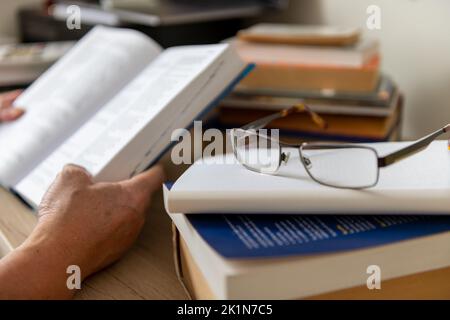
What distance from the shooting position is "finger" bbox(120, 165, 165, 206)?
548 millimetres

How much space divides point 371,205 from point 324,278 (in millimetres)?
62

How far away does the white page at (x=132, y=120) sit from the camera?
0.59 meters

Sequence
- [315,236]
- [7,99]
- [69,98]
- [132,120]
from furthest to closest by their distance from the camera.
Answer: [7,99], [69,98], [132,120], [315,236]

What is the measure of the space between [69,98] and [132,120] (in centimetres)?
16

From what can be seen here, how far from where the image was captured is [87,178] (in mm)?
533

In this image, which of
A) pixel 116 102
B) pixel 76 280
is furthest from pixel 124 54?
pixel 76 280

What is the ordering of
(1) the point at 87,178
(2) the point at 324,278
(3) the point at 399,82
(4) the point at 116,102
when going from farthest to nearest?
(3) the point at 399,82
(4) the point at 116,102
(1) the point at 87,178
(2) the point at 324,278

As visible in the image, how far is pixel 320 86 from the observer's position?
793 mm

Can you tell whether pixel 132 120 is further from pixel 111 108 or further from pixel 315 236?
pixel 315 236

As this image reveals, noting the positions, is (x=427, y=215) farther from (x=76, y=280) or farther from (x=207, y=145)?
(x=207, y=145)

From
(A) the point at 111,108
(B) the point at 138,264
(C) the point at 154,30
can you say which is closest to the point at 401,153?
(B) the point at 138,264

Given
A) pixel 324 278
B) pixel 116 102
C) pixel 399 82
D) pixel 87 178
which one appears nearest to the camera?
pixel 324 278

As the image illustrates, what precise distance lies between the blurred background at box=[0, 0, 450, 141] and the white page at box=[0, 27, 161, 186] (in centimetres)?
18

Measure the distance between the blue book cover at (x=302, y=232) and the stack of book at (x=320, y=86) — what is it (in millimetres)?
374
